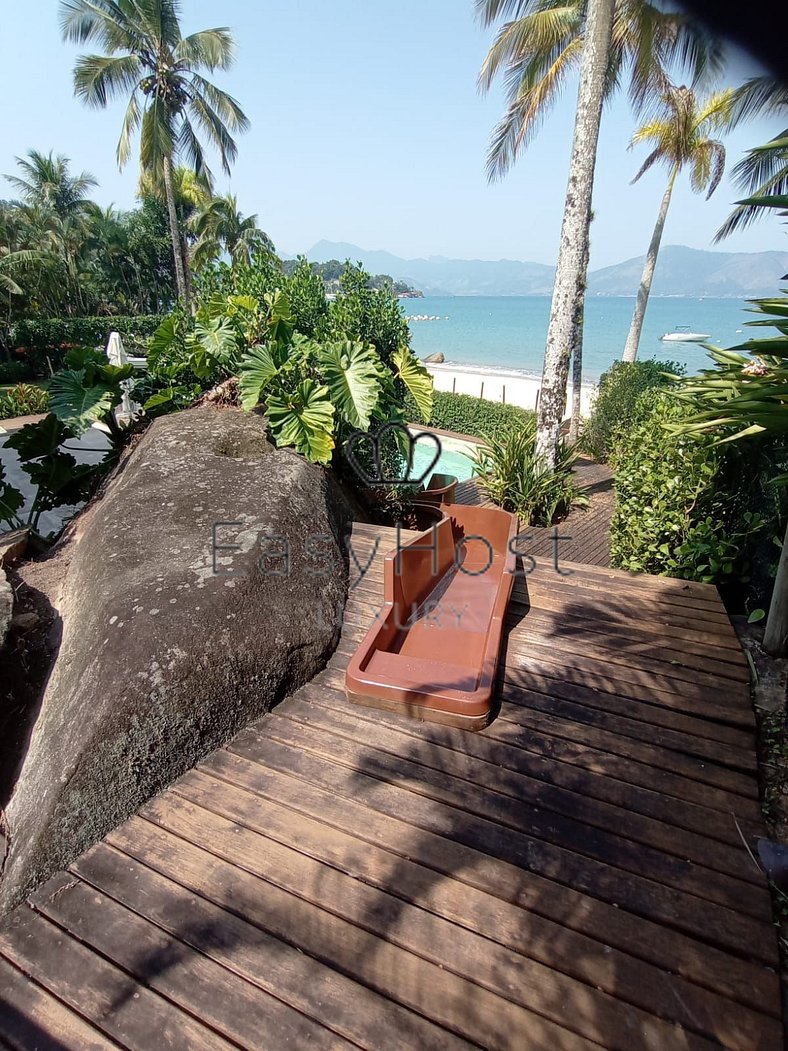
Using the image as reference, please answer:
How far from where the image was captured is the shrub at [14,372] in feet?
64.2

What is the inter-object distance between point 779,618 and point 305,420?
3.19 m

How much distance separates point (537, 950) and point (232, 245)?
91.2ft

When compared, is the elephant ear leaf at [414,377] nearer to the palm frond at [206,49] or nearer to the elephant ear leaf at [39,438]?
the elephant ear leaf at [39,438]

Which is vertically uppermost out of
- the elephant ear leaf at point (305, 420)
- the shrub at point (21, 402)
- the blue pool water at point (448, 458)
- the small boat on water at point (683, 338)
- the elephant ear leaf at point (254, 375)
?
the small boat on water at point (683, 338)

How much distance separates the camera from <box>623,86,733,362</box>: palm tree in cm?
1096

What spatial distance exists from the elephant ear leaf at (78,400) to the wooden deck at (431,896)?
3.36 m

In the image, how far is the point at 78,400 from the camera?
4.45 meters

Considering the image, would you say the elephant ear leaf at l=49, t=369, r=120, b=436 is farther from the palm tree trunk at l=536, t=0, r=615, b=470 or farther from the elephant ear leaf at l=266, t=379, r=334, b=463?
the palm tree trunk at l=536, t=0, r=615, b=470

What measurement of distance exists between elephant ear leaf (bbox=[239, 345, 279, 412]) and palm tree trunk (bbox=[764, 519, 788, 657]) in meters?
3.54

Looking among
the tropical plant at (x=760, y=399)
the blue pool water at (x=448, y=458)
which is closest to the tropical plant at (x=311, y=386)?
the tropical plant at (x=760, y=399)

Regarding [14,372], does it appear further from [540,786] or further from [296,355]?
[540,786]

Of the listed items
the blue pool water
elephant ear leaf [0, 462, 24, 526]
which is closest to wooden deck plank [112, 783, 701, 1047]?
elephant ear leaf [0, 462, 24, 526]

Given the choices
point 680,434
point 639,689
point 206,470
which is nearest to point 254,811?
point 639,689

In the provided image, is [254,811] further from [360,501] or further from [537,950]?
[360,501]
